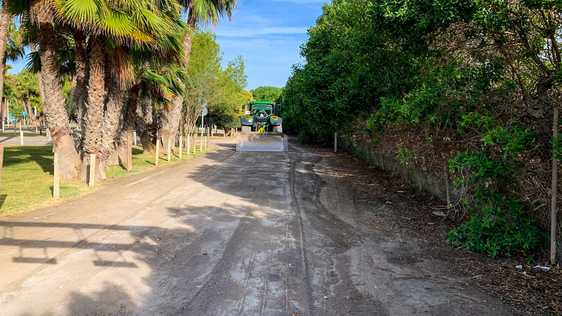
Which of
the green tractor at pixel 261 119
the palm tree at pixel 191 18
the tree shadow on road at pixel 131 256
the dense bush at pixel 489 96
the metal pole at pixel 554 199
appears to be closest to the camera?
the tree shadow on road at pixel 131 256

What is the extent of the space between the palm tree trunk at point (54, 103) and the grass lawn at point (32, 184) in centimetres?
73

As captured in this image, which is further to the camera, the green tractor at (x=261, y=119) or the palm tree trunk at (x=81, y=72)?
the green tractor at (x=261, y=119)

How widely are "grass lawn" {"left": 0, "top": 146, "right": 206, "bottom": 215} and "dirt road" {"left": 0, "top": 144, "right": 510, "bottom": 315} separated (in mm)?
736

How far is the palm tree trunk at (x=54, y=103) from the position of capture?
477 inches

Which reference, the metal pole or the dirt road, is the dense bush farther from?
the dirt road

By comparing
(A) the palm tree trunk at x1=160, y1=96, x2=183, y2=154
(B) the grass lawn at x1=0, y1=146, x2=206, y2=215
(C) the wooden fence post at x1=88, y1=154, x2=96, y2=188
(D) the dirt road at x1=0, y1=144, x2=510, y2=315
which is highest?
(A) the palm tree trunk at x1=160, y1=96, x2=183, y2=154

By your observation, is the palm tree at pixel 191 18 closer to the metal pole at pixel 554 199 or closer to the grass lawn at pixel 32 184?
the grass lawn at pixel 32 184

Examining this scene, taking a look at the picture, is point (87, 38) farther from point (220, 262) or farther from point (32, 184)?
point (220, 262)

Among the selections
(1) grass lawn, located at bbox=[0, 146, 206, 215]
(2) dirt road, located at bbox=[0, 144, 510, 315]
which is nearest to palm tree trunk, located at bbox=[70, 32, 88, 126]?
(1) grass lawn, located at bbox=[0, 146, 206, 215]

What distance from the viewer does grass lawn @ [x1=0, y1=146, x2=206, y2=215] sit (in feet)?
31.5

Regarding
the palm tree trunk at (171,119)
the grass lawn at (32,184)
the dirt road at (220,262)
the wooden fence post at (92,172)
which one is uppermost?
the palm tree trunk at (171,119)

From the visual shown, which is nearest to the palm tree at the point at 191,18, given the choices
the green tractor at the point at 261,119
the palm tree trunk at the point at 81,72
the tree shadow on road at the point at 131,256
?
the palm tree trunk at the point at 81,72

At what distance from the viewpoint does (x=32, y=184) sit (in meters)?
12.2

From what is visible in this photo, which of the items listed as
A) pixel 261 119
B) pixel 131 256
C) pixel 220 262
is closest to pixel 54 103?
pixel 131 256
